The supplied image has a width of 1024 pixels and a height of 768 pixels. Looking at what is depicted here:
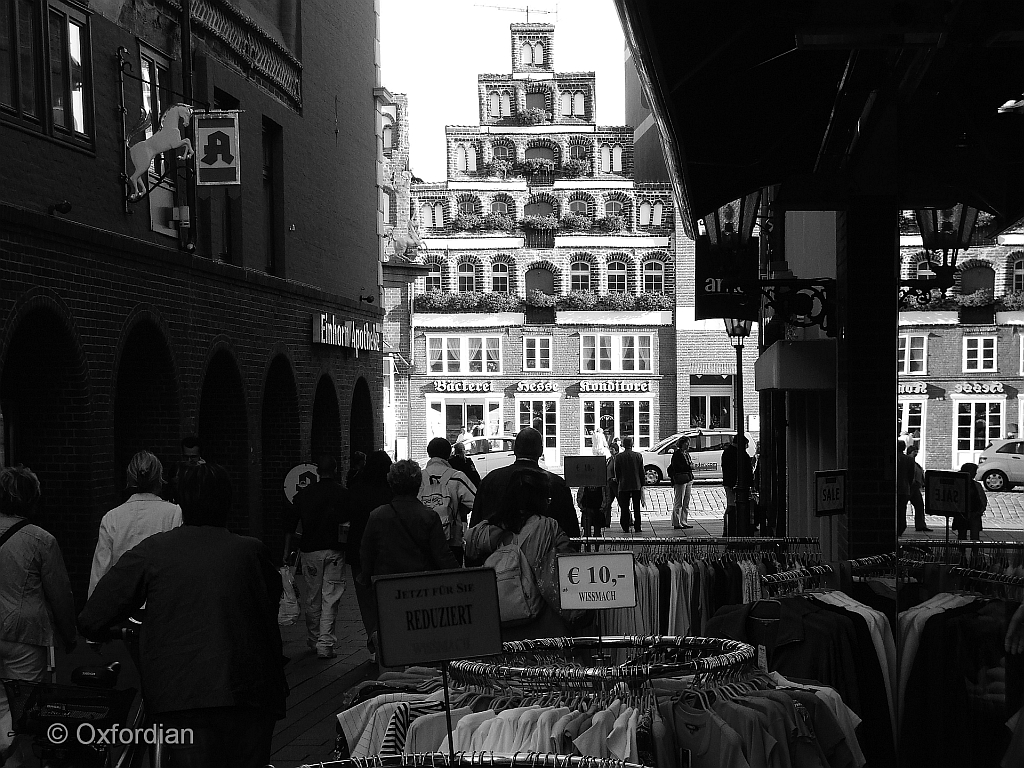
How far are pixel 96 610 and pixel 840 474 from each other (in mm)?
5112

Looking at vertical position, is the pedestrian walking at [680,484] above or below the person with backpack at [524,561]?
below

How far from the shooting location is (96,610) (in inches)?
177

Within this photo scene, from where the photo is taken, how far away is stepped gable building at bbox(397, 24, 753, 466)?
47.4m

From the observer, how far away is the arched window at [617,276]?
1922 inches

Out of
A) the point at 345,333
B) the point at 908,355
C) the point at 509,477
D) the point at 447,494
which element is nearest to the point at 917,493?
the point at 345,333

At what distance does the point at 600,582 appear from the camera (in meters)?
5.54

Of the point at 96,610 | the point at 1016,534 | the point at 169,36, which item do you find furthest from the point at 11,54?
the point at 1016,534

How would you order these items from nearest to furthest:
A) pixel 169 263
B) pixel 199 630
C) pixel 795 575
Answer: pixel 199 630 < pixel 795 575 < pixel 169 263

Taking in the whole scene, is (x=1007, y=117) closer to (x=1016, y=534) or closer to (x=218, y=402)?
(x=218, y=402)

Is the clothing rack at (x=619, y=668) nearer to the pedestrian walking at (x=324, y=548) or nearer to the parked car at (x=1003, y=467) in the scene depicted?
the pedestrian walking at (x=324, y=548)

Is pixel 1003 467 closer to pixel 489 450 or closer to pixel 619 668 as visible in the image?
pixel 489 450

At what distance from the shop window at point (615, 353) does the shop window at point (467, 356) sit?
3.28 m

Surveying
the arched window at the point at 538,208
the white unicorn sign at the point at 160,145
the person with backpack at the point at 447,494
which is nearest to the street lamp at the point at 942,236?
the person with backpack at the point at 447,494

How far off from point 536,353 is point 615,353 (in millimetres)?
2943
